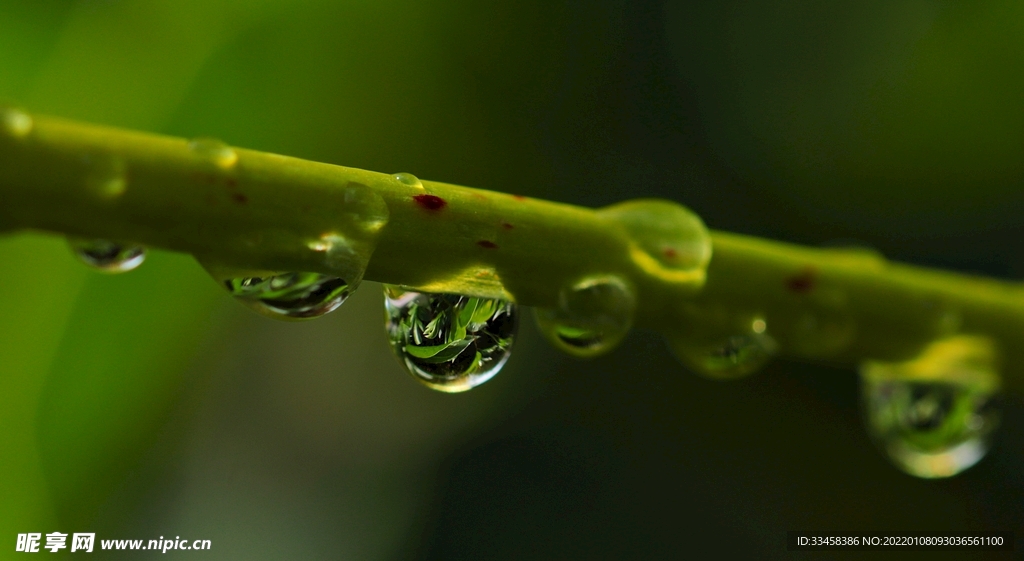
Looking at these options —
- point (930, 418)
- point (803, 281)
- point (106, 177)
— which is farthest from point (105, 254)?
point (930, 418)

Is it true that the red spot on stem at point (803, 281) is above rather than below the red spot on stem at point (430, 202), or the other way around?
above

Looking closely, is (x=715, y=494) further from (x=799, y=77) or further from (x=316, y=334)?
(x=799, y=77)

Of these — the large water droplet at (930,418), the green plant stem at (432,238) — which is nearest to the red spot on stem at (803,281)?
the green plant stem at (432,238)

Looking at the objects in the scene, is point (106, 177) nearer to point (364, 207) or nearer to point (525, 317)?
point (364, 207)

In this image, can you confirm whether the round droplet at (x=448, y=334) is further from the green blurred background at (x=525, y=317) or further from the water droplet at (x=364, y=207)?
the green blurred background at (x=525, y=317)

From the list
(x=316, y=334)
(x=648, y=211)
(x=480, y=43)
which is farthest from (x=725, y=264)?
(x=316, y=334)

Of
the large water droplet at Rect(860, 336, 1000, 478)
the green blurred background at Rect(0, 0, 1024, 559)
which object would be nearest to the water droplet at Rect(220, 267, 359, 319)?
the large water droplet at Rect(860, 336, 1000, 478)

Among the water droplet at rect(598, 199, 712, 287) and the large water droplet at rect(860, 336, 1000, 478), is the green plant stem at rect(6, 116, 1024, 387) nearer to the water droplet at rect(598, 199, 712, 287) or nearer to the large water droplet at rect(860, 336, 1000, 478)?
the water droplet at rect(598, 199, 712, 287)
